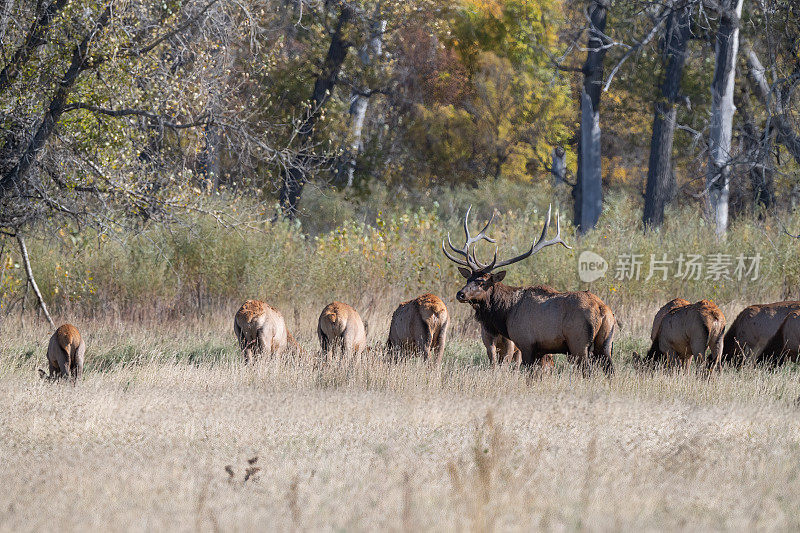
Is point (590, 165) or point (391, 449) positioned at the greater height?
point (590, 165)

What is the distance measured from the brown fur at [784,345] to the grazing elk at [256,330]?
5666 millimetres

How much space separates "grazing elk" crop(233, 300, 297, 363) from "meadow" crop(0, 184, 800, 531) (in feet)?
0.95

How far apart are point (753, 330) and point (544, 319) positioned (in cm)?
268

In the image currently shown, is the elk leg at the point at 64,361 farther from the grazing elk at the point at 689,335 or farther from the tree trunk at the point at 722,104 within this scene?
the tree trunk at the point at 722,104

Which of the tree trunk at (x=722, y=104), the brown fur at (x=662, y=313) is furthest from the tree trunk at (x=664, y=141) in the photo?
the brown fur at (x=662, y=313)

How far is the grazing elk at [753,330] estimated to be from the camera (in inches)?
444

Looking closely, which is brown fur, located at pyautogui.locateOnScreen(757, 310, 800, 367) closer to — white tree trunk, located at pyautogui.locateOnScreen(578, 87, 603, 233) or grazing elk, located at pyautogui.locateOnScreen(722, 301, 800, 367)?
grazing elk, located at pyautogui.locateOnScreen(722, 301, 800, 367)

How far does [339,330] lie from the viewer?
10.9 meters

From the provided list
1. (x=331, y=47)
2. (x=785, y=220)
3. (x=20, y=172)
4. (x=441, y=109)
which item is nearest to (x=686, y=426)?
(x=20, y=172)

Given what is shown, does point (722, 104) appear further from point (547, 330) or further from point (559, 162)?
point (559, 162)

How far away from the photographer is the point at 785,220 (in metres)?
19.0

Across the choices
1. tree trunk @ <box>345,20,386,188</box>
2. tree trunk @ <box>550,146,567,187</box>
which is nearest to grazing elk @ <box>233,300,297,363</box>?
tree trunk @ <box>345,20,386,188</box>

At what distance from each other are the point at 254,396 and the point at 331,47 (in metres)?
14.4

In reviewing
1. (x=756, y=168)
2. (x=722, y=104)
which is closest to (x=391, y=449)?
(x=722, y=104)
